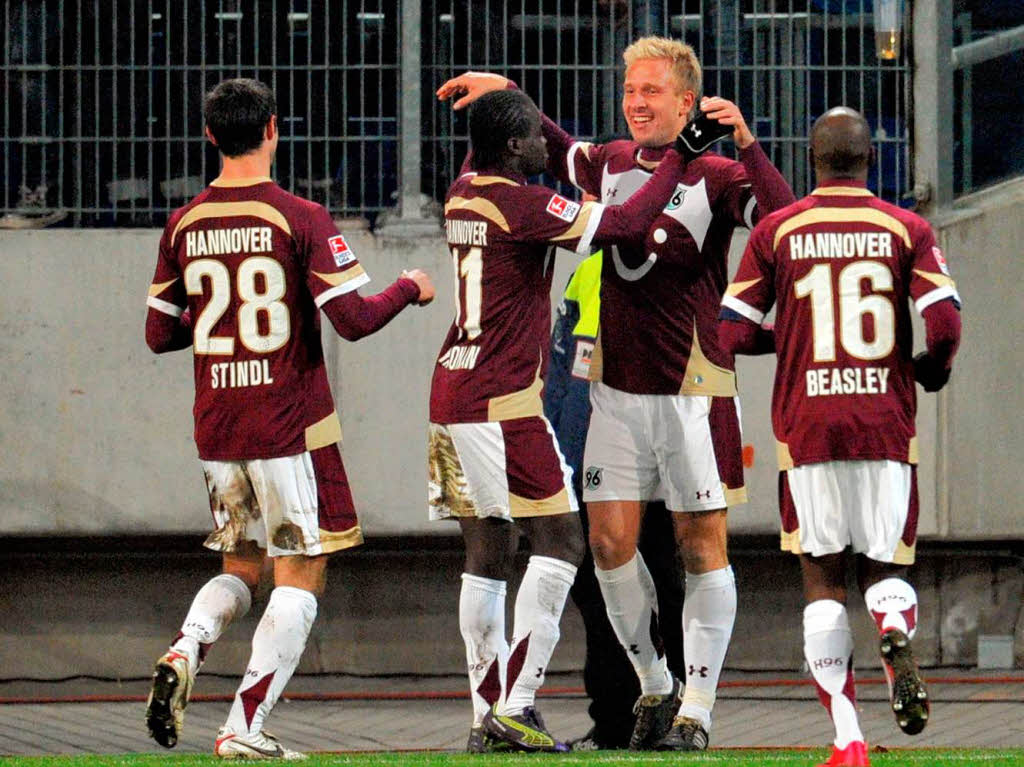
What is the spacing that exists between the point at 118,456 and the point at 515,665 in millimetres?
3941

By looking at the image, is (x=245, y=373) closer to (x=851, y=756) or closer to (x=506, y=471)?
(x=506, y=471)

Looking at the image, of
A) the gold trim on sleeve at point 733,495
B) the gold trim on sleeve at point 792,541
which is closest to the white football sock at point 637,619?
A: the gold trim on sleeve at point 733,495

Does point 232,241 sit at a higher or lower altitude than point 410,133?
lower

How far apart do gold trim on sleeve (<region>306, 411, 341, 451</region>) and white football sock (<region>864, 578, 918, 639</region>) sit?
1881 mm

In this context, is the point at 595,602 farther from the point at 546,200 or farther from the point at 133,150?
the point at 133,150

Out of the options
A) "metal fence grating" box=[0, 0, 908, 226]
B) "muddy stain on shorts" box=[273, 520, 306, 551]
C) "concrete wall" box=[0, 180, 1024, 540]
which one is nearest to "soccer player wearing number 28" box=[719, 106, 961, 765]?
"muddy stain on shorts" box=[273, 520, 306, 551]

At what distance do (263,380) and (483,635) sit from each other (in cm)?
118

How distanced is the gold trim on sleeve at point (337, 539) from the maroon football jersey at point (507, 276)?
1.72 feet

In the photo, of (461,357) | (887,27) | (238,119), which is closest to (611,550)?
(461,357)

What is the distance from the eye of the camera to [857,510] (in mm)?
6230

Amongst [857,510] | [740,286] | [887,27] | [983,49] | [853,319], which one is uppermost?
[887,27]

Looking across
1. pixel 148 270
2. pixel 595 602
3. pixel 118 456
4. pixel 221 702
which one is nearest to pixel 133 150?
pixel 148 270

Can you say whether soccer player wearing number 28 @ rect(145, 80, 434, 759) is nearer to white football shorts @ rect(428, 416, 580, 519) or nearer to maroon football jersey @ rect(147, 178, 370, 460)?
maroon football jersey @ rect(147, 178, 370, 460)

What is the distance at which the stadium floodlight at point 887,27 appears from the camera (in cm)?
1077
